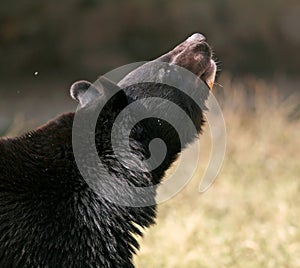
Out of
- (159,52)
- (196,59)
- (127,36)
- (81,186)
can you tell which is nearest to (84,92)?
(81,186)

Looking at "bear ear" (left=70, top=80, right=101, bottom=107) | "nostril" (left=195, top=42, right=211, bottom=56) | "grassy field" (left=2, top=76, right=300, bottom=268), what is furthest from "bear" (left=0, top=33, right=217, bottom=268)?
"grassy field" (left=2, top=76, right=300, bottom=268)

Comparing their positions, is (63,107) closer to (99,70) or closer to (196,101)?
(99,70)

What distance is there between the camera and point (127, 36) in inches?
591

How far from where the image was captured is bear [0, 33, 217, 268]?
4.09 meters

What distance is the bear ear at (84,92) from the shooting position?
14.5ft

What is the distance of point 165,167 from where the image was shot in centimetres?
447

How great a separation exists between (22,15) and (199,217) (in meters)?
7.74

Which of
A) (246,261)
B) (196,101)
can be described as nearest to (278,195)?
(246,261)

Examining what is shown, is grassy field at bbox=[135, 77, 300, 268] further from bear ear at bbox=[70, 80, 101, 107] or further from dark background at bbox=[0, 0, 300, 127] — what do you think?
dark background at bbox=[0, 0, 300, 127]

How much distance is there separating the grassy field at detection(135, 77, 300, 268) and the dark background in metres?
4.03

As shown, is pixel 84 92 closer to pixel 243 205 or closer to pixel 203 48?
pixel 203 48

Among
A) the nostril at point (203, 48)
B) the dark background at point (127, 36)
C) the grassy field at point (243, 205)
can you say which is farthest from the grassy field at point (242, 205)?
the dark background at point (127, 36)

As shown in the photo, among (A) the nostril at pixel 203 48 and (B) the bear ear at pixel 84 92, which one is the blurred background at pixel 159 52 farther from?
(B) the bear ear at pixel 84 92

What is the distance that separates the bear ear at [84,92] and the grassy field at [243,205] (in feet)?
6.09
